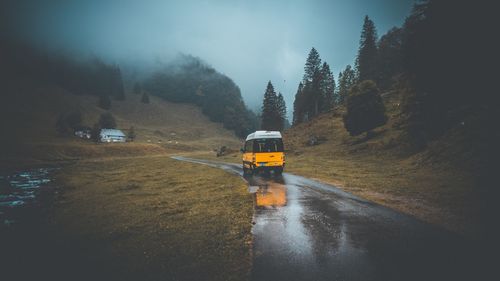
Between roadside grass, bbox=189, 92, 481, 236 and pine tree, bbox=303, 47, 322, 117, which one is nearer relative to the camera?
roadside grass, bbox=189, 92, 481, 236

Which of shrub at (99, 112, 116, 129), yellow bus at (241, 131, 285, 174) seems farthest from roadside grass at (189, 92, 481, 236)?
shrub at (99, 112, 116, 129)

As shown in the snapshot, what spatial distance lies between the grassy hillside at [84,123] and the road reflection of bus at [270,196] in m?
42.9

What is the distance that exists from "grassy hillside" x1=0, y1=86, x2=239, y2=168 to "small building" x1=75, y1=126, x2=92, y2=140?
4.60 meters

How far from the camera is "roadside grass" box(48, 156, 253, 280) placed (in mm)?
5668

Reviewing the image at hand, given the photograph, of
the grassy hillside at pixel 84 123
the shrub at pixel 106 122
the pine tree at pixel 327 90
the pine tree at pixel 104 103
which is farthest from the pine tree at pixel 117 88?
the pine tree at pixel 327 90

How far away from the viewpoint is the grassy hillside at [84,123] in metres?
53.9

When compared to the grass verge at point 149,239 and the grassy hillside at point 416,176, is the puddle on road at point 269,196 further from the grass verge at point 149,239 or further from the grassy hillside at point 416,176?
the grassy hillside at point 416,176

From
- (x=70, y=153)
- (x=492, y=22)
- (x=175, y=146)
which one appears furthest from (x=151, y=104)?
(x=492, y=22)

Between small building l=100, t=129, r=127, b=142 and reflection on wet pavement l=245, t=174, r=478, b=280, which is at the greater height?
small building l=100, t=129, r=127, b=142

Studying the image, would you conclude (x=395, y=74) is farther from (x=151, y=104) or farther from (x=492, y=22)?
(x=151, y=104)

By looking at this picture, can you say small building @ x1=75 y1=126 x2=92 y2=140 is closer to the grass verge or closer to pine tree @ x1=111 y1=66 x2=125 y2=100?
pine tree @ x1=111 y1=66 x2=125 y2=100

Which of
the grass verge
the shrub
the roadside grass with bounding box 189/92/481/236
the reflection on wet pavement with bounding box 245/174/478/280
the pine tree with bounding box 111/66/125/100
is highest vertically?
the pine tree with bounding box 111/66/125/100

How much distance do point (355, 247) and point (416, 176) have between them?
1495cm

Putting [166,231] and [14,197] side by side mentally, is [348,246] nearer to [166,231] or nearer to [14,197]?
Answer: [166,231]
